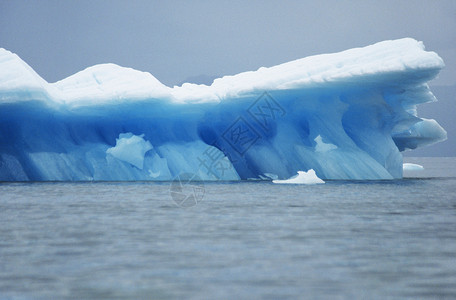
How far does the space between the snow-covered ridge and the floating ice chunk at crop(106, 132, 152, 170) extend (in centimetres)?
179

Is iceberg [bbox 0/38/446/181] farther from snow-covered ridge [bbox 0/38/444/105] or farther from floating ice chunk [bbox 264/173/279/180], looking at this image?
Answer: floating ice chunk [bbox 264/173/279/180]

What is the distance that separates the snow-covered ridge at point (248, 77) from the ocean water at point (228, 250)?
559cm

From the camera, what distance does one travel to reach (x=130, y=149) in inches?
825

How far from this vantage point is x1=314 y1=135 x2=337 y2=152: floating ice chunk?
20.6 meters

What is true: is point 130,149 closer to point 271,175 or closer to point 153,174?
point 153,174

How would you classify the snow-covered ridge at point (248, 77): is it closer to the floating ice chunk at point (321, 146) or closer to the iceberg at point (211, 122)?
the iceberg at point (211, 122)

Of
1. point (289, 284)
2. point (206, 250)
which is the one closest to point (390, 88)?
point (206, 250)

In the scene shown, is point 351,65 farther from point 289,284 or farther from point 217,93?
point 289,284

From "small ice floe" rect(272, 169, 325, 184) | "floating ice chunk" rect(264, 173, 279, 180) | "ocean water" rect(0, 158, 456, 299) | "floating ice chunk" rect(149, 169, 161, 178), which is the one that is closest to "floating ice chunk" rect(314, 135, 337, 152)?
"small ice floe" rect(272, 169, 325, 184)

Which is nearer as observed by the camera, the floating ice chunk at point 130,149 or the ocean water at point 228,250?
the ocean water at point 228,250

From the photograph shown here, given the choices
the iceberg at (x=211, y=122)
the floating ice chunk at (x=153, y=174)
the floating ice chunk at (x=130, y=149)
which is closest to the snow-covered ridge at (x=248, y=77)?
the iceberg at (x=211, y=122)

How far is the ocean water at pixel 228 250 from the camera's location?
16.9 ft

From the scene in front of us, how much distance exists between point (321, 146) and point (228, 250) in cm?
1407

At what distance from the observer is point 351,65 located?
715 inches
